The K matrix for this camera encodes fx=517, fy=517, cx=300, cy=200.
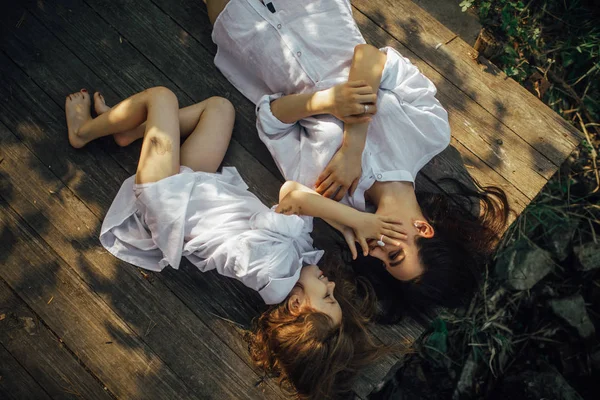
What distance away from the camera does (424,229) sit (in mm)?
2564

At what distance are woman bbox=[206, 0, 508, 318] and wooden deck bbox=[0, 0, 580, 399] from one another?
25cm

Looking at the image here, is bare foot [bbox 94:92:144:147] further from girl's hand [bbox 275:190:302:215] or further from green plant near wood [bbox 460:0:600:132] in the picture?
green plant near wood [bbox 460:0:600:132]

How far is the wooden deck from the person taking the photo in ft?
8.79

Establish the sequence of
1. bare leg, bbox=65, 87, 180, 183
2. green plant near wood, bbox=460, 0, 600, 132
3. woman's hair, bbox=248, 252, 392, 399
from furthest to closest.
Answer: green plant near wood, bbox=460, 0, 600, 132, bare leg, bbox=65, 87, 180, 183, woman's hair, bbox=248, 252, 392, 399

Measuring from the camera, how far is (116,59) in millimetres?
2996

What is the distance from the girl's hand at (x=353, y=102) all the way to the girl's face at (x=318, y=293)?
31.2 inches

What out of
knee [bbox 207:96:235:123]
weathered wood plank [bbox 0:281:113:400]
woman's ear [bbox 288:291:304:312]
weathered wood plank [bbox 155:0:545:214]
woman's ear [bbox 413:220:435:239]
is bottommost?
weathered wood plank [bbox 0:281:113:400]

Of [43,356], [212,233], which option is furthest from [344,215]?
[43,356]

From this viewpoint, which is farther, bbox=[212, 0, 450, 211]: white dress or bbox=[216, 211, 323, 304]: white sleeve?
bbox=[212, 0, 450, 211]: white dress

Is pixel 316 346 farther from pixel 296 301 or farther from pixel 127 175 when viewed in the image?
pixel 127 175

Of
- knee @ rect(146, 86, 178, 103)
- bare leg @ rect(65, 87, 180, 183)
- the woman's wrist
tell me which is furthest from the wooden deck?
the woman's wrist

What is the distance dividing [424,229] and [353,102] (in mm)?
718

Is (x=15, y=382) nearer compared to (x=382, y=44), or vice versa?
(x=15, y=382)

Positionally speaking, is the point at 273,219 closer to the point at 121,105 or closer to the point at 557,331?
the point at 121,105
